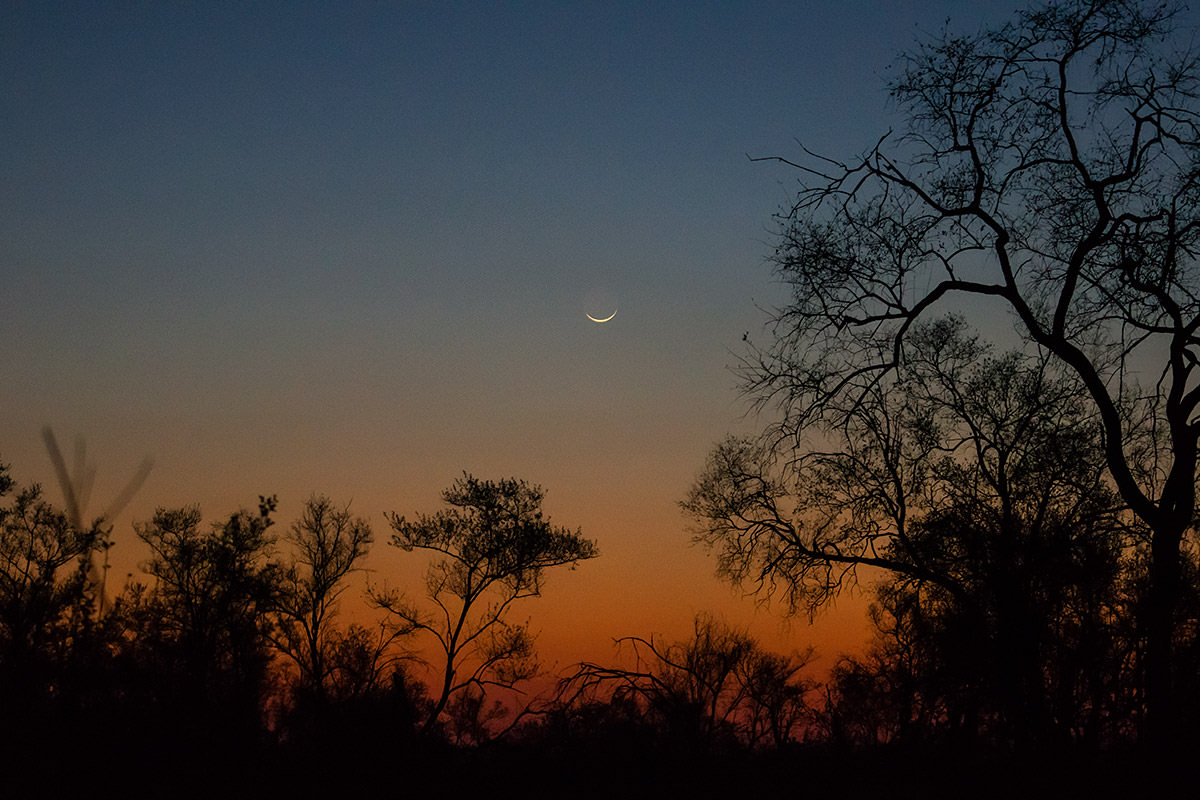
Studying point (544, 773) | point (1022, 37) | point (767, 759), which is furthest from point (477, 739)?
point (1022, 37)

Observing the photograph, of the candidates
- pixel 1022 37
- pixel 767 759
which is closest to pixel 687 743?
pixel 767 759

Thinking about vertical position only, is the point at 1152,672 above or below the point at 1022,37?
below

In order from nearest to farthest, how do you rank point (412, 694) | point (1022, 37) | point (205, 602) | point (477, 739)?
point (477, 739), point (412, 694), point (1022, 37), point (205, 602)

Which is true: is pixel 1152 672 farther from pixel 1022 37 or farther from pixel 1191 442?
pixel 1022 37

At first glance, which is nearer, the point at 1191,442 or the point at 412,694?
the point at 412,694

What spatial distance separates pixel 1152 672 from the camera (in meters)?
A: 12.5

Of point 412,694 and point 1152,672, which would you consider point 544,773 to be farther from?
point 1152,672

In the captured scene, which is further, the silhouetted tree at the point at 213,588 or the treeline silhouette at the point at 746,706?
the silhouetted tree at the point at 213,588

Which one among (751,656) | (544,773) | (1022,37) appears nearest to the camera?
(544,773)

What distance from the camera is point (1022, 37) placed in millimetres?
14180

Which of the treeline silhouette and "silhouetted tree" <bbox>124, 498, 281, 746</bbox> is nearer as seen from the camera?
the treeline silhouette

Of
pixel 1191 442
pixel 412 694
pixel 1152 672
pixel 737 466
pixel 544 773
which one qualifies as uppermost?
pixel 737 466

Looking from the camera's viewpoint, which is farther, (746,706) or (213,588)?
(213,588)

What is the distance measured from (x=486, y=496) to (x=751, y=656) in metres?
23.8
